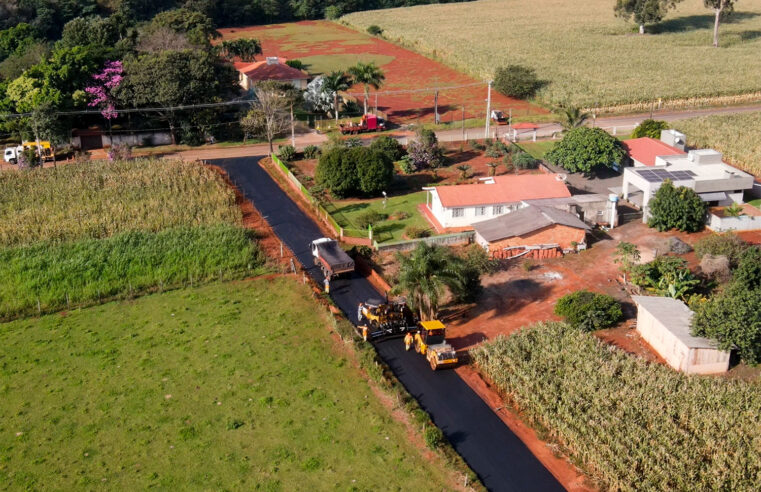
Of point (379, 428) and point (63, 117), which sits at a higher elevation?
point (63, 117)

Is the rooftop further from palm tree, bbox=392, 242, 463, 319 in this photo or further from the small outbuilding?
palm tree, bbox=392, 242, 463, 319

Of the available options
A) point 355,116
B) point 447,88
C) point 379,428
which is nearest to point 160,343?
point 379,428

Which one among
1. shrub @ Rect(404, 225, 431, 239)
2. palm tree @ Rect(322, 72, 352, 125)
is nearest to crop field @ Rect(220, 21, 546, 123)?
palm tree @ Rect(322, 72, 352, 125)

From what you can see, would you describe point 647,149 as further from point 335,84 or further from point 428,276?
point 428,276

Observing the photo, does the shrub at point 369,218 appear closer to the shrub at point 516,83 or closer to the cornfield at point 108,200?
the cornfield at point 108,200

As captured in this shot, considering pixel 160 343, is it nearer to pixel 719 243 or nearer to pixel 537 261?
pixel 537 261

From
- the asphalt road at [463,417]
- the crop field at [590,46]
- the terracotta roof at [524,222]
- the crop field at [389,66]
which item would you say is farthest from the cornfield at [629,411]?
the crop field at [590,46]
